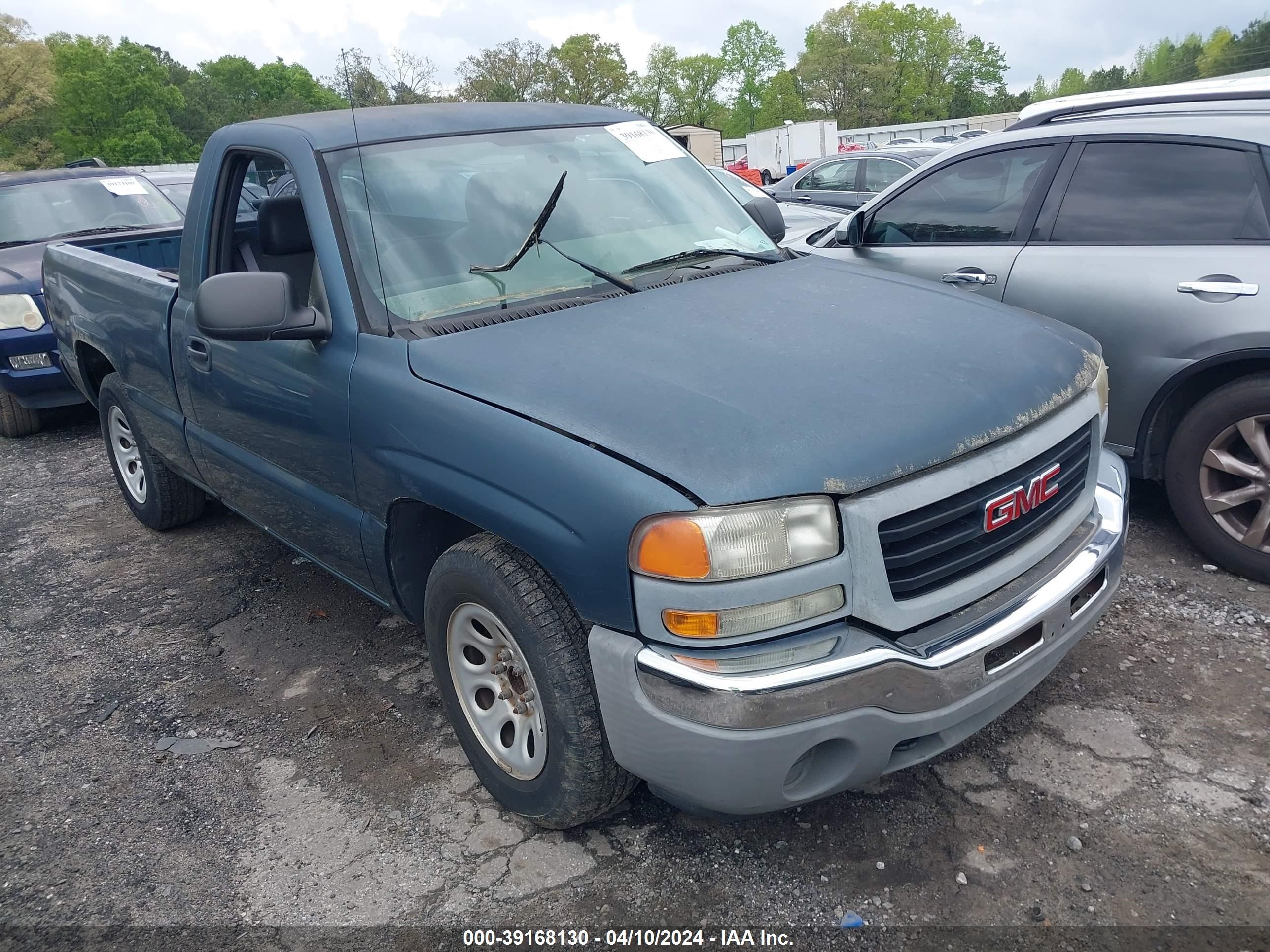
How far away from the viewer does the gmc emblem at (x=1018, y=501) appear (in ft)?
7.59

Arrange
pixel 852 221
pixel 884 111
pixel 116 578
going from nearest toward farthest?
pixel 116 578 < pixel 852 221 < pixel 884 111

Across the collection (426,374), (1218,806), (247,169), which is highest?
(247,169)

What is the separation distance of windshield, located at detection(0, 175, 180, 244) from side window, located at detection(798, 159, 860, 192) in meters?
8.12

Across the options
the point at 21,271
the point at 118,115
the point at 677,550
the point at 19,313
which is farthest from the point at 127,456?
the point at 118,115

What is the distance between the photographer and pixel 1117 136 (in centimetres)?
413

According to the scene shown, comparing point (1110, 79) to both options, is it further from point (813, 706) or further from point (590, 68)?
point (813, 706)

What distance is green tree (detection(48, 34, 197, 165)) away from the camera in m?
66.4

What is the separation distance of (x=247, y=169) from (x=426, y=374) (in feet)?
5.18

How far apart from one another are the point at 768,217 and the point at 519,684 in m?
2.33

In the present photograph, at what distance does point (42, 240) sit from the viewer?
7426 millimetres

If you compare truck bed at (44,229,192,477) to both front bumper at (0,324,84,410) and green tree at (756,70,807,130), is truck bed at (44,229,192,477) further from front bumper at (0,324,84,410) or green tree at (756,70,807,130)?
green tree at (756,70,807,130)

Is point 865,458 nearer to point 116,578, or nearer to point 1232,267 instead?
point 1232,267

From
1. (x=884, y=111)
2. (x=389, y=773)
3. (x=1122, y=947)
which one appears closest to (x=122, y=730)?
(x=389, y=773)

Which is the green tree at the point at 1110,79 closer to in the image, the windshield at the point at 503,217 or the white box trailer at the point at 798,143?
the white box trailer at the point at 798,143
